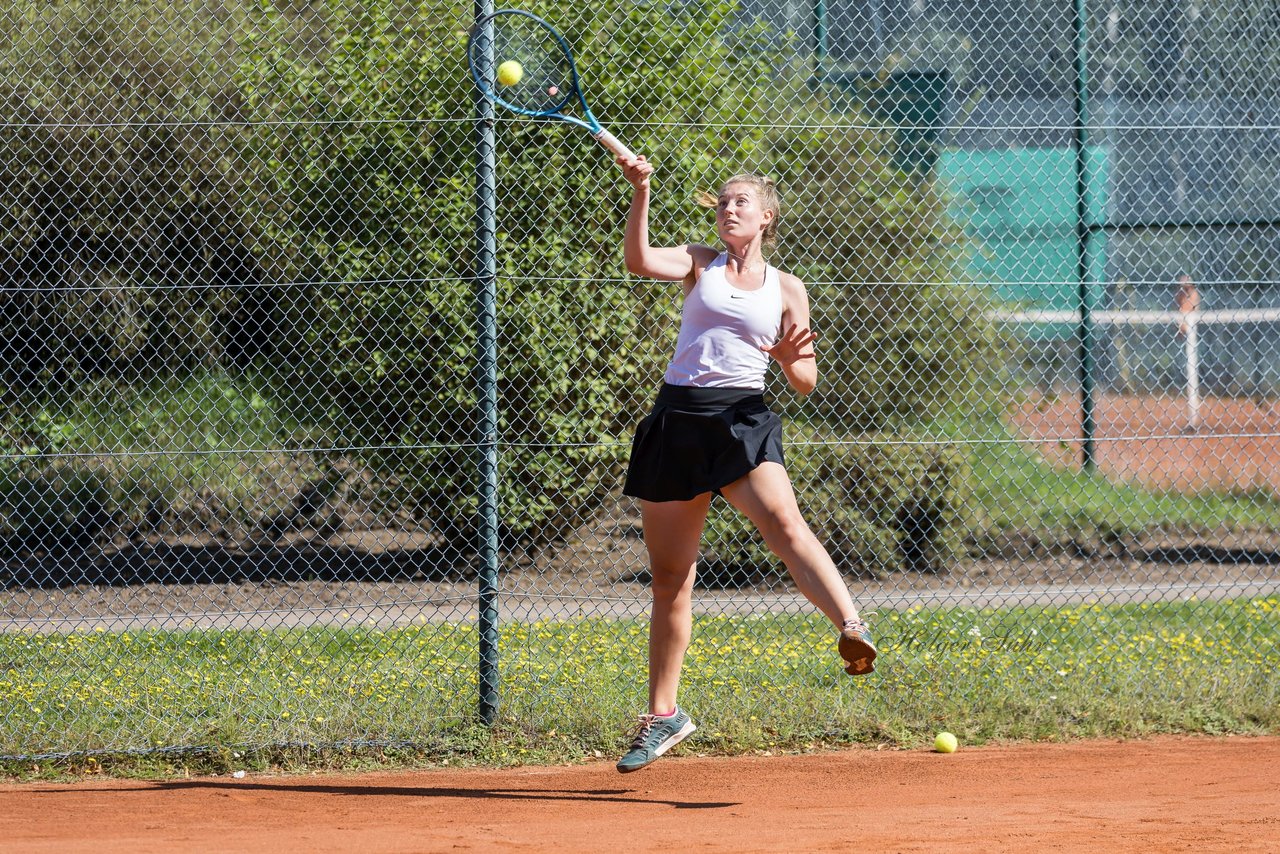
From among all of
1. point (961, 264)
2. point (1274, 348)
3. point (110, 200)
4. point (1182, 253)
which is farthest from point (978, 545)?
point (1274, 348)

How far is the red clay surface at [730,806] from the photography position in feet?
12.3

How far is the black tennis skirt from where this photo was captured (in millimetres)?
4059

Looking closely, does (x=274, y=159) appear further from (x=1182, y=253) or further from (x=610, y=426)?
(x=1182, y=253)

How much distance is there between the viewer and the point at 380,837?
3816 mm

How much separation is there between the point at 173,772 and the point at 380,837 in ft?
3.95

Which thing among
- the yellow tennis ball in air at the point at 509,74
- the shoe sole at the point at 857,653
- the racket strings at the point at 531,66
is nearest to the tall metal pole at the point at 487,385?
the racket strings at the point at 531,66

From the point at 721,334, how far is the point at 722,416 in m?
0.26

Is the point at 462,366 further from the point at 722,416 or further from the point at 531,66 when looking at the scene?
the point at 722,416

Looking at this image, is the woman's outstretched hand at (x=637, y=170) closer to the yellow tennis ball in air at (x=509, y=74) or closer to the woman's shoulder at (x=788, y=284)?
the woman's shoulder at (x=788, y=284)

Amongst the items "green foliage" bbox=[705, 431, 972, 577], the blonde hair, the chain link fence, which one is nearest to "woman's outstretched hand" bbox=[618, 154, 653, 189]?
the blonde hair

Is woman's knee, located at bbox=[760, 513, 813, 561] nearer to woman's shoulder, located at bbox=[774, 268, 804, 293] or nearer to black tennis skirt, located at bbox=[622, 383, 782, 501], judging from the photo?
black tennis skirt, located at bbox=[622, 383, 782, 501]

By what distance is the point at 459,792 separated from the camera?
4383 millimetres

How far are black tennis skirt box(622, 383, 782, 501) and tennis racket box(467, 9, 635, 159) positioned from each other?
1.06 meters

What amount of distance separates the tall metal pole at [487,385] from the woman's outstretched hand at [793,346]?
3.94 ft
